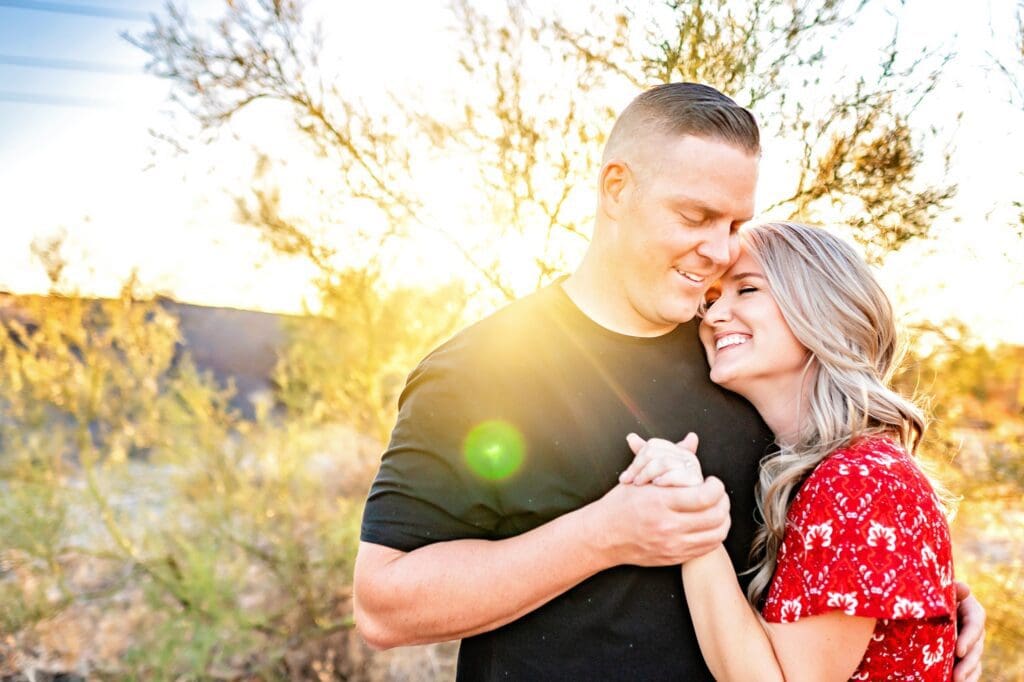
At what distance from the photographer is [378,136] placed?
3.88m

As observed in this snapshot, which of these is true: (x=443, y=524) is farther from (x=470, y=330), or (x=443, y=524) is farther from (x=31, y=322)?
(x=31, y=322)

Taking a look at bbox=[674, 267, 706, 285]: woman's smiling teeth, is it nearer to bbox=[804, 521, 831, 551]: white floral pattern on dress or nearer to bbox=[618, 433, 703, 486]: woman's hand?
bbox=[618, 433, 703, 486]: woman's hand

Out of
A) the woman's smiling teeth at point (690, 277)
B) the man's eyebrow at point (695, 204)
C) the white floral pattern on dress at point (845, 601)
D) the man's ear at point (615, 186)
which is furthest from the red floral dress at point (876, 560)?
the man's ear at point (615, 186)

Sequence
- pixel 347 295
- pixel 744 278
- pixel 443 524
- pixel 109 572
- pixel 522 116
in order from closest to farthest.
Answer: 1. pixel 443 524
2. pixel 744 278
3. pixel 522 116
4. pixel 347 295
5. pixel 109 572

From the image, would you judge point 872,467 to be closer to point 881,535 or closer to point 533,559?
point 881,535

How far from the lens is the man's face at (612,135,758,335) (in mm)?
1772

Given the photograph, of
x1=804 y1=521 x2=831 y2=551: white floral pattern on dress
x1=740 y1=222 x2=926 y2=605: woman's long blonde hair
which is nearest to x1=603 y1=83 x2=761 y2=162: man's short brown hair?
x1=740 y1=222 x2=926 y2=605: woman's long blonde hair

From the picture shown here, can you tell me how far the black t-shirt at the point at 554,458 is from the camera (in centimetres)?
156

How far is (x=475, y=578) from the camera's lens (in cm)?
146

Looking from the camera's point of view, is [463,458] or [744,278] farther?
[744,278]

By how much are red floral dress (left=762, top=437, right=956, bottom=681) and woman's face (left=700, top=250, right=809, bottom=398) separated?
11.5 inches

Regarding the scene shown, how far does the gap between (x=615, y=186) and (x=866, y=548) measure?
99 cm

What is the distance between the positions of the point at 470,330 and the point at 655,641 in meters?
0.77

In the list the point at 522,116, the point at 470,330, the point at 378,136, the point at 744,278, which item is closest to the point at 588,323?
the point at 470,330
